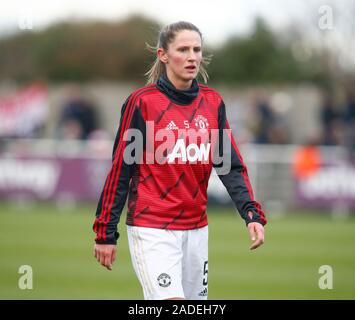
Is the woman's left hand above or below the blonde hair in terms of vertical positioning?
below

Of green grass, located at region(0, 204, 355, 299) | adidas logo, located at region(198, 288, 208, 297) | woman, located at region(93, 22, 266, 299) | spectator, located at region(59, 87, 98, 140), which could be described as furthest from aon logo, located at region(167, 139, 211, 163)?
spectator, located at region(59, 87, 98, 140)

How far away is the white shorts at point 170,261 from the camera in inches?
232

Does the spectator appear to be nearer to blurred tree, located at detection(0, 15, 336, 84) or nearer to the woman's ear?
blurred tree, located at detection(0, 15, 336, 84)

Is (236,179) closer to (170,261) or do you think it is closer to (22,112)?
(170,261)

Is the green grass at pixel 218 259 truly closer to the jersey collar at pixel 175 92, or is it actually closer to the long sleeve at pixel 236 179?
the long sleeve at pixel 236 179

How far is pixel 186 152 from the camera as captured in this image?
19.9ft

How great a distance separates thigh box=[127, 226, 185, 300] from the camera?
588 cm

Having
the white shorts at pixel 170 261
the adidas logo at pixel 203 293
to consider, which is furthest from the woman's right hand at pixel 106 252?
the adidas logo at pixel 203 293

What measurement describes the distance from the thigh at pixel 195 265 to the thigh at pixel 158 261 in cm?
9

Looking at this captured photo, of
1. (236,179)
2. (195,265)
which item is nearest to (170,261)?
(195,265)

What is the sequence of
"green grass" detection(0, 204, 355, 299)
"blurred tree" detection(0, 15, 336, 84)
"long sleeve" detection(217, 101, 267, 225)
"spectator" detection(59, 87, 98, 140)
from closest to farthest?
"long sleeve" detection(217, 101, 267, 225) → "green grass" detection(0, 204, 355, 299) → "spectator" detection(59, 87, 98, 140) → "blurred tree" detection(0, 15, 336, 84)

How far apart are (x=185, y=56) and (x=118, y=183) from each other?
0.98 metres

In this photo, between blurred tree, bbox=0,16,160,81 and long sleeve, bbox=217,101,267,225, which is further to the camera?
blurred tree, bbox=0,16,160,81

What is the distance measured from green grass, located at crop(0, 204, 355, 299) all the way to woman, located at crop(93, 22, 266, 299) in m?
3.56
